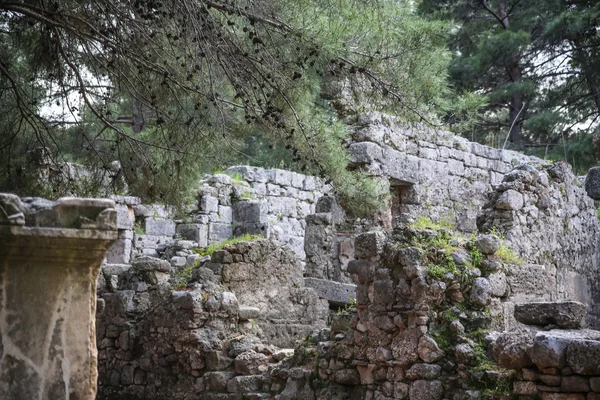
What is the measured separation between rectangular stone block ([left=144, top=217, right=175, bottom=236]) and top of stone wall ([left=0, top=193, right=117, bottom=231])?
1183 centimetres

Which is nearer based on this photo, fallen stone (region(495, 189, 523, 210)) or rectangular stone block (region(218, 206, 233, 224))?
A: fallen stone (region(495, 189, 523, 210))

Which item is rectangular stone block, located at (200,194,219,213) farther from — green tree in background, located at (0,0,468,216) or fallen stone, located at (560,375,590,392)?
fallen stone, located at (560,375,590,392)

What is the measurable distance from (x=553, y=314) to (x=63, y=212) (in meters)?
4.22

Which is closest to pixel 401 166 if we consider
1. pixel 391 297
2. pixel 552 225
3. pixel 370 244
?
pixel 552 225

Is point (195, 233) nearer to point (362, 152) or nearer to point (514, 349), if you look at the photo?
point (362, 152)

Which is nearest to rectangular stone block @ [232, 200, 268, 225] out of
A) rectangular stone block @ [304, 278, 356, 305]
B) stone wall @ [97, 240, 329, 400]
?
rectangular stone block @ [304, 278, 356, 305]

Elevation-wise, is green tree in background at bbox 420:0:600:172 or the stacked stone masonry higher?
green tree in background at bbox 420:0:600:172

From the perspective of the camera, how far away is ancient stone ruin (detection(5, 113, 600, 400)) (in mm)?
6758

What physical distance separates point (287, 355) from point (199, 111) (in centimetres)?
253

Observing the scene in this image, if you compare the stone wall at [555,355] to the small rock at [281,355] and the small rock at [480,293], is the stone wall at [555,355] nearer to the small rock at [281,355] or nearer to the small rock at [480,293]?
the small rock at [480,293]

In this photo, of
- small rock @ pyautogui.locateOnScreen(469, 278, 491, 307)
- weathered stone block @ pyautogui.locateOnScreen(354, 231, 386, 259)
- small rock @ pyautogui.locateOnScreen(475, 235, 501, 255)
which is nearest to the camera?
A: small rock @ pyautogui.locateOnScreen(469, 278, 491, 307)

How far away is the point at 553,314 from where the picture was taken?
6586 millimetres

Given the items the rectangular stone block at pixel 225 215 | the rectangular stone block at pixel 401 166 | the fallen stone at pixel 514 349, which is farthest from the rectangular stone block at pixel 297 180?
the fallen stone at pixel 514 349

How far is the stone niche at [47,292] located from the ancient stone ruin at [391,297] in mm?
64
